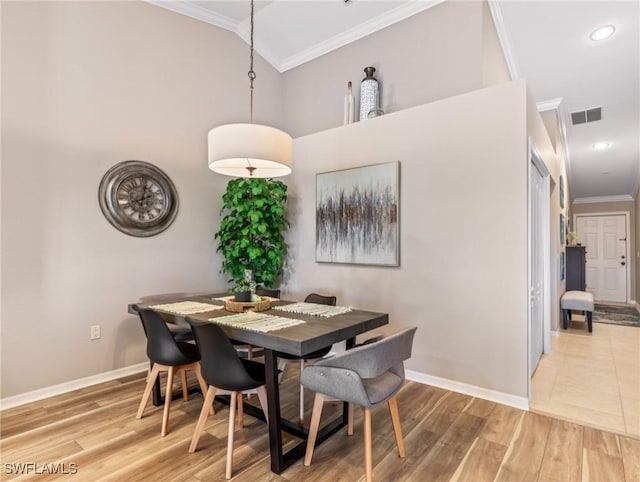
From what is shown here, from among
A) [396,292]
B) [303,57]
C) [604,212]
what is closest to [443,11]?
[303,57]

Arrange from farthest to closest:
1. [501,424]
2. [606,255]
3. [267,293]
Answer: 1. [606,255]
2. [267,293]
3. [501,424]

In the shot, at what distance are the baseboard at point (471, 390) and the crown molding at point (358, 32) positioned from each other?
3571 millimetres

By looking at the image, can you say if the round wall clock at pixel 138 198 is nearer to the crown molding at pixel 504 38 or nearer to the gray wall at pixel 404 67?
the gray wall at pixel 404 67

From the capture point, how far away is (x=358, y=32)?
4043mm

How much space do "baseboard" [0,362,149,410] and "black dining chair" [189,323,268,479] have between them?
66.1 inches

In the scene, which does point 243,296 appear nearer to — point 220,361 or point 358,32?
point 220,361

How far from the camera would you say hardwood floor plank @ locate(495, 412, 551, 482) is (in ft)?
5.98

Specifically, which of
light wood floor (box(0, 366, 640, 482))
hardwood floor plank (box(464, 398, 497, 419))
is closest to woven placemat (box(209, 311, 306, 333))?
light wood floor (box(0, 366, 640, 482))

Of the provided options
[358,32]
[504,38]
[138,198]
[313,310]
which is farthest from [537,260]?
[138,198]

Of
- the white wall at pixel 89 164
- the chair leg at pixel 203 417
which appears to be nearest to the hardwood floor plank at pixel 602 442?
the chair leg at pixel 203 417

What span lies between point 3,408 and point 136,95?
109 inches

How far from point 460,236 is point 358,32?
2741mm

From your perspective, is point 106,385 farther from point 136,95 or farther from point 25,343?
point 136,95

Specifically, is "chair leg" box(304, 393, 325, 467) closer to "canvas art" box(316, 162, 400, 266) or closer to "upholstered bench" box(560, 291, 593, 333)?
"canvas art" box(316, 162, 400, 266)
